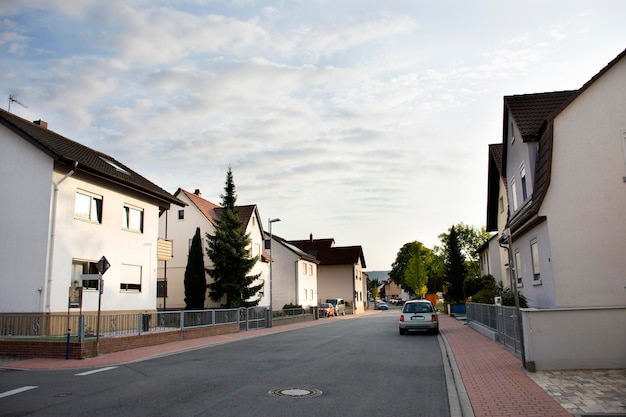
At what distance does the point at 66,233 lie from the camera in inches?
776

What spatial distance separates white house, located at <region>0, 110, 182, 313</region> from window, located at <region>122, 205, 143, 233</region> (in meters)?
0.71

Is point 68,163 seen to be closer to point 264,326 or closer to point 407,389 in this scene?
point 407,389

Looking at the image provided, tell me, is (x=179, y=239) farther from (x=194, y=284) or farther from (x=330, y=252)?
(x=330, y=252)

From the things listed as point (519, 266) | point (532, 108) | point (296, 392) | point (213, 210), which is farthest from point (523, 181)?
point (213, 210)

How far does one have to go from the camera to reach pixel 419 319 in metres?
23.7

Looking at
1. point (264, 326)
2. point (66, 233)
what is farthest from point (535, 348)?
point (264, 326)

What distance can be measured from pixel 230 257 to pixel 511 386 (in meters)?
27.2

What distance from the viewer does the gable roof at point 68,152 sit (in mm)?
19172

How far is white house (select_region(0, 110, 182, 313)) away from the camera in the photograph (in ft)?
61.6

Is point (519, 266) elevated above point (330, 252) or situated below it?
below

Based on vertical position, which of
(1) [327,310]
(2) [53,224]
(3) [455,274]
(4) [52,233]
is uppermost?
(2) [53,224]

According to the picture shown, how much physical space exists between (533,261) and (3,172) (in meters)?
20.1

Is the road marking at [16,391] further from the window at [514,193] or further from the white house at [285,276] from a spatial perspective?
the white house at [285,276]

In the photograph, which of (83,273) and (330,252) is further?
(330,252)
